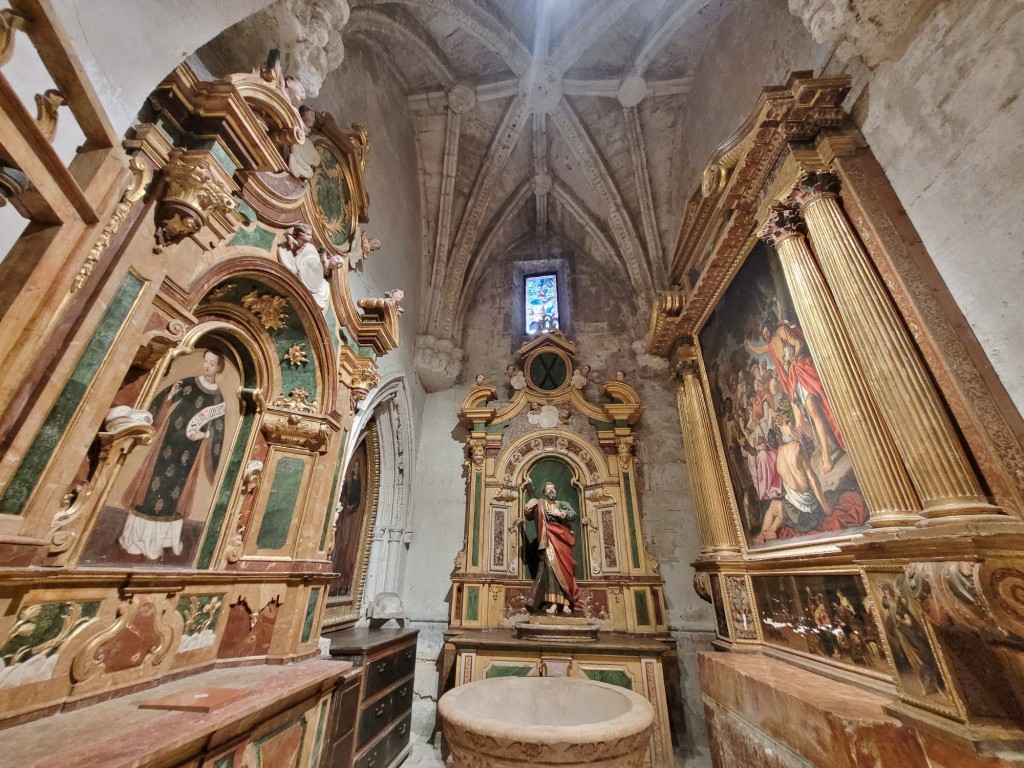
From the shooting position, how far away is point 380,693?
370cm

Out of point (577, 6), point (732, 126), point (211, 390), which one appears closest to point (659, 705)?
point (211, 390)

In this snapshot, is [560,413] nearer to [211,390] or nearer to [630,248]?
[630,248]

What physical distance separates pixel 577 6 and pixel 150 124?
6.56 m

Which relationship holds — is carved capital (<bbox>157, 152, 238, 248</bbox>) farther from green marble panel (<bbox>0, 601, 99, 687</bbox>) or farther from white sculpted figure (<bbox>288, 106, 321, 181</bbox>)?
green marble panel (<bbox>0, 601, 99, 687</bbox>)

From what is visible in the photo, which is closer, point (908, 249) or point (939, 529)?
point (939, 529)

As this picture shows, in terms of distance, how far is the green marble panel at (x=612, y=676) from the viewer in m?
4.34

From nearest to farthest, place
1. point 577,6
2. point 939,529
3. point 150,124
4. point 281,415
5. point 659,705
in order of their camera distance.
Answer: point 939,529 → point 150,124 → point 281,415 → point 659,705 → point 577,6

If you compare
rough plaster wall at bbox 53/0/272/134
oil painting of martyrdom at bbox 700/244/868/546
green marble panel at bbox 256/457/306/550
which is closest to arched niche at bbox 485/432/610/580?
oil painting of martyrdom at bbox 700/244/868/546

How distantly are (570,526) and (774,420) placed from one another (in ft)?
10.6

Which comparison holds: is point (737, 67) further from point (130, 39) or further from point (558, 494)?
point (558, 494)

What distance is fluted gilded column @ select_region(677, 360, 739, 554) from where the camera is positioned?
4555mm

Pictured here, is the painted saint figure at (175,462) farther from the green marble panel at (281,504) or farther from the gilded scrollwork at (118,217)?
the gilded scrollwork at (118,217)

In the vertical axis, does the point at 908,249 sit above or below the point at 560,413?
below

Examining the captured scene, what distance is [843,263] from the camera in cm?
262
